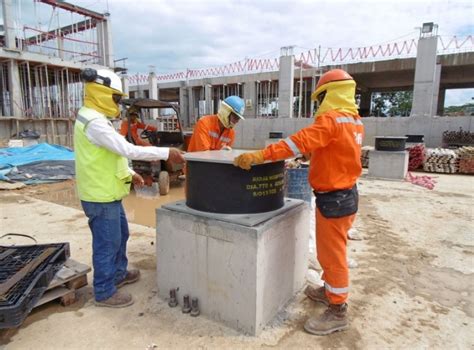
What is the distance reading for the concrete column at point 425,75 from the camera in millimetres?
14859

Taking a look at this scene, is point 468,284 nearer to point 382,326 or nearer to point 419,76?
point 382,326

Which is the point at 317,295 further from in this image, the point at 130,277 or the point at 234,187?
the point at 130,277

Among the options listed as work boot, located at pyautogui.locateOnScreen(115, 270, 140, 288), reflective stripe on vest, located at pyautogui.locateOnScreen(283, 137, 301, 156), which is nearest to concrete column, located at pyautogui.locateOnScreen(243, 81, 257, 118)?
work boot, located at pyautogui.locateOnScreen(115, 270, 140, 288)

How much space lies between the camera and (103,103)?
2.61 metres

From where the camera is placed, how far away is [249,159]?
224 centimetres

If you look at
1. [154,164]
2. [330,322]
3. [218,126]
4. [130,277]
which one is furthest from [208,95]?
[330,322]

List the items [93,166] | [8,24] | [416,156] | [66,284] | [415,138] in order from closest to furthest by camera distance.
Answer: [93,166], [66,284], [416,156], [415,138], [8,24]

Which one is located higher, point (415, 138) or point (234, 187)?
point (415, 138)

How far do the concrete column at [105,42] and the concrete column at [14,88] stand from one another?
5329mm

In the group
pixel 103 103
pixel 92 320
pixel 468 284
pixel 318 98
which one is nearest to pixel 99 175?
pixel 103 103

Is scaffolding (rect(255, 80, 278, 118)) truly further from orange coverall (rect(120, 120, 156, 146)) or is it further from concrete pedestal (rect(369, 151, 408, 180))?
orange coverall (rect(120, 120, 156, 146))

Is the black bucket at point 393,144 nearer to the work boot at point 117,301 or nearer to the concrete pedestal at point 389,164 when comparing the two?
the concrete pedestal at point 389,164

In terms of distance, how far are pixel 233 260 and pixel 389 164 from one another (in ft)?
26.9

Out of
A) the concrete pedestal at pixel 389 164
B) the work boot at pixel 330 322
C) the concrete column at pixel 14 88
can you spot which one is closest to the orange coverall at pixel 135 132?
the work boot at pixel 330 322
